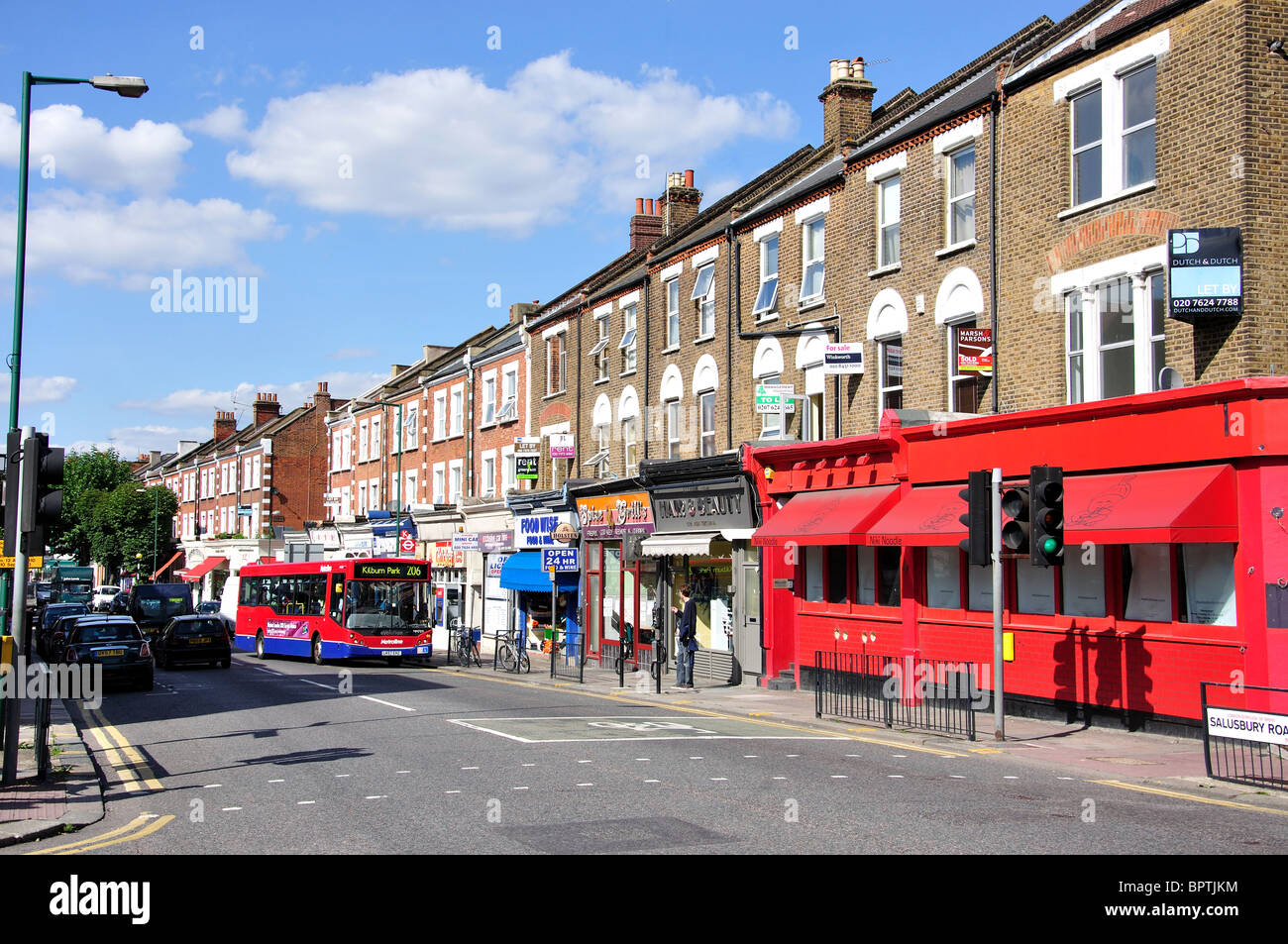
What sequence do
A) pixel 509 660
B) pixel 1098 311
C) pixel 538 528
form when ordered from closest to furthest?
1. pixel 1098 311
2. pixel 509 660
3. pixel 538 528

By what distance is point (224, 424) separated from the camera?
290 feet

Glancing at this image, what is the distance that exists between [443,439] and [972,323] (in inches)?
1236

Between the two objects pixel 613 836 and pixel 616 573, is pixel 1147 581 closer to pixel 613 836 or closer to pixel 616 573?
pixel 613 836

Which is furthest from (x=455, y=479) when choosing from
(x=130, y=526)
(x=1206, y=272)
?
(x=130, y=526)

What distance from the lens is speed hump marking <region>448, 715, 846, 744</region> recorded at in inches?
637

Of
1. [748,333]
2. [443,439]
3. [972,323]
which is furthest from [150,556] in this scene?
[972,323]

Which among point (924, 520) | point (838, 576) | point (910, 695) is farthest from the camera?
point (838, 576)

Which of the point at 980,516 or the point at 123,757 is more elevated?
the point at 980,516

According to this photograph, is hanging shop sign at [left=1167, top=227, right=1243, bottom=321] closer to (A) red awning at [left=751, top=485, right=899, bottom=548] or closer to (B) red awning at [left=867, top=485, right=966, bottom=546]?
(B) red awning at [left=867, top=485, right=966, bottom=546]

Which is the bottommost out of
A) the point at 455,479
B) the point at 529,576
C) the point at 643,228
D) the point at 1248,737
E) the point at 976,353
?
the point at 1248,737

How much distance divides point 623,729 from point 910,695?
486cm

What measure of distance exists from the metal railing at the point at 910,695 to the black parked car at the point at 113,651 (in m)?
15.3

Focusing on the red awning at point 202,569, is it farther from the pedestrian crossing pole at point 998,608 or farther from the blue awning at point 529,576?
the pedestrian crossing pole at point 998,608
